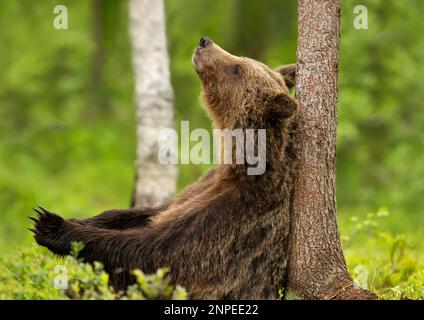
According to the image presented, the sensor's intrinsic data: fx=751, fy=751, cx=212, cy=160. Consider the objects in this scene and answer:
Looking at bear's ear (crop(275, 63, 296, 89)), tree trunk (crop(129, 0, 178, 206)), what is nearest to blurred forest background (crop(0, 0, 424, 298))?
tree trunk (crop(129, 0, 178, 206))

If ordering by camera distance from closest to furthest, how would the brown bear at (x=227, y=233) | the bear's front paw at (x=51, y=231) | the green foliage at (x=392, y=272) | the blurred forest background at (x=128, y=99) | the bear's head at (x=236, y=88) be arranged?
1. the brown bear at (x=227, y=233)
2. the bear's front paw at (x=51, y=231)
3. the bear's head at (x=236, y=88)
4. the green foliage at (x=392, y=272)
5. the blurred forest background at (x=128, y=99)

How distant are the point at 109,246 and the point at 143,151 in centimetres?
389

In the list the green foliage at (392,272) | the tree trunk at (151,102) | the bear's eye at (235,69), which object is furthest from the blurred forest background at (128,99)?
the bear's eye at (235,69)

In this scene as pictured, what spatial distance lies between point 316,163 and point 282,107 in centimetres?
53

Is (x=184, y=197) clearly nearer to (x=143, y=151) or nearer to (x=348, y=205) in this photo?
(x=143, y=151)

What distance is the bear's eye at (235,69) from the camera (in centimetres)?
591

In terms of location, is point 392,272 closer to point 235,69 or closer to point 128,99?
point 235,69

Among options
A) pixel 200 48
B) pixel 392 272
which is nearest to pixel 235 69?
pixel 200 48

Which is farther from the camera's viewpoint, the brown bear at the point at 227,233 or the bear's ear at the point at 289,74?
the bear's ear at the point at 289,74

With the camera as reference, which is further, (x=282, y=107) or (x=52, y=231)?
(x=52, y=231)

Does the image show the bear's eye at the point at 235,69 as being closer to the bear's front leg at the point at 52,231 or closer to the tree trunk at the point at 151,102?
the bear's front leg at the point at 52,231

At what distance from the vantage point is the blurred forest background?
1323cm

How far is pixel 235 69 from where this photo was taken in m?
5.93

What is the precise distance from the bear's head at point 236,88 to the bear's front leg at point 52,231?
4.81ft
